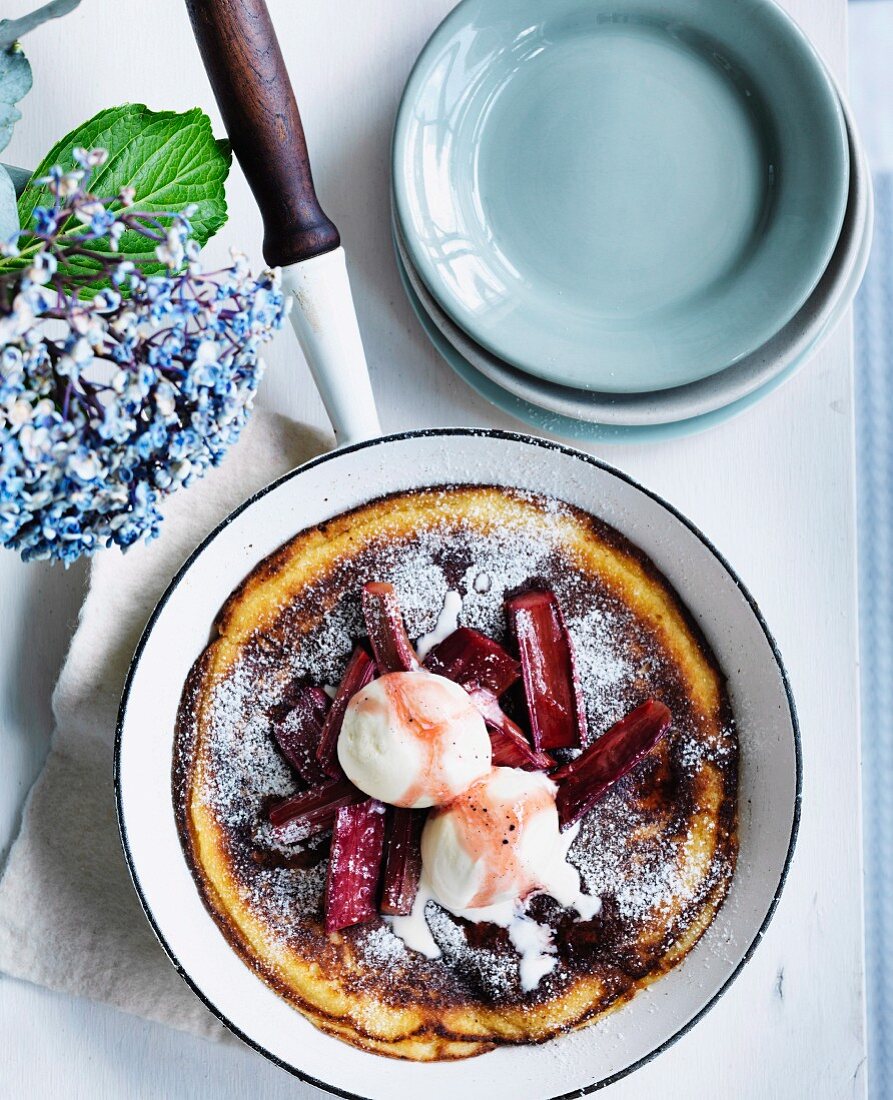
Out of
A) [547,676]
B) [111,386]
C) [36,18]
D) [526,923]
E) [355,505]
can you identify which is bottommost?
[526,923]

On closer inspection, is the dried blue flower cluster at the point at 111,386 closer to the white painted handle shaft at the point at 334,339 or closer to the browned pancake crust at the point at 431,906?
the white painted handle shaft at the point at 334,339

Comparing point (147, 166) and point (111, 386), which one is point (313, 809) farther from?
point (147, 166)

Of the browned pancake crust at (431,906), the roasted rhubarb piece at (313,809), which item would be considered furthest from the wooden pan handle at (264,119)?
the roasted rhubarb piece at (313,809)

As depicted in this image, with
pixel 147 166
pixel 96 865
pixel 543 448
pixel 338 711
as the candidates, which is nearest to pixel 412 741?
pixel 338 711

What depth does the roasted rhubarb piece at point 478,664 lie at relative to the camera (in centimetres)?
115

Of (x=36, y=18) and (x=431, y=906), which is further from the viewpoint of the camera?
(x=431, y=906)

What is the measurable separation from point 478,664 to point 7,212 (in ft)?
2.06

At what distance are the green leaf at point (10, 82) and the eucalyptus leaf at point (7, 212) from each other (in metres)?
0.04

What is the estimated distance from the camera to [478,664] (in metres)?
1.15

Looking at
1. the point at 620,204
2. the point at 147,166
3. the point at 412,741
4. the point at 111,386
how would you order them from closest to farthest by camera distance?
the point at 111,386
the point at 147,166
the point at 412,741
the point at 620,204

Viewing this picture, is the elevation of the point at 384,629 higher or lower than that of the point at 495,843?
higher

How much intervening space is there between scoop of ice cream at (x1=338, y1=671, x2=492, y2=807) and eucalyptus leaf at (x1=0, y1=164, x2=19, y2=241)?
550mm

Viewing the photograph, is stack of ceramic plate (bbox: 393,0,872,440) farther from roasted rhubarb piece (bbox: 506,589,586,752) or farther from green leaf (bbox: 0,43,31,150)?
green leaf (bbox: 0,43,31,150)

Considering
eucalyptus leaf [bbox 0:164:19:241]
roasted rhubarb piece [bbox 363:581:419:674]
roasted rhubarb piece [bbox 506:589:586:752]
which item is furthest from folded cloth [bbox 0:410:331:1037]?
eucalyptus leaf [bbox 0:164:19:241]
